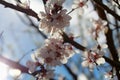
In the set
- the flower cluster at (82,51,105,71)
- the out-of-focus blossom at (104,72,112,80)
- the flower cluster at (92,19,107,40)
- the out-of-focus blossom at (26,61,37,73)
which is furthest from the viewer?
the flower cluster at (92,19,107,40)

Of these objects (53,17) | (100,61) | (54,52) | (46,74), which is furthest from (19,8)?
(100,61)

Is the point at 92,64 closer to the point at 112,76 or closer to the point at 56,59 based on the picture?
the point at 112,76

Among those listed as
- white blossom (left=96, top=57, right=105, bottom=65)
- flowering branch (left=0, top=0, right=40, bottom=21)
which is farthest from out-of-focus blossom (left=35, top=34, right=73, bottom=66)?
white blossom (left=96, top=57, right=105, bottom=65)

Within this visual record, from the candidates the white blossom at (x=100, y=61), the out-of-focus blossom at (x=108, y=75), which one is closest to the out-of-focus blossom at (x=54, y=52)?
the white blossom at (x=100, y=61)

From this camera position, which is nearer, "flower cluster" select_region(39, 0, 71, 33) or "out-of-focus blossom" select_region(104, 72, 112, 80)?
"flower cluster" select_region(39, 0, 71, 33)

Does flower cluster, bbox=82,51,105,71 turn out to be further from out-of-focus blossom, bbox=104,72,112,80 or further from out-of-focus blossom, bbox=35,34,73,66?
out-of-focus blossom, bbox=35,34,73,66

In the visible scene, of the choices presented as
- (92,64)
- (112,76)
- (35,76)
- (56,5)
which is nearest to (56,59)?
(35,76)

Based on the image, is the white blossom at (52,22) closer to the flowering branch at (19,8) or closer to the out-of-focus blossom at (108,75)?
the flowering branch at (19,8)

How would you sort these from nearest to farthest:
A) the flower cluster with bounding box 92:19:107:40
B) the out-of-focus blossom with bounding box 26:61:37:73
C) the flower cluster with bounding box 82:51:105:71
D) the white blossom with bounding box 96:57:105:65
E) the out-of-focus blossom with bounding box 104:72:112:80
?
the out-of-focus blossom with bounding box 26:61:37:73, the white blossom with bounding box 96:57:105:65, the flower cluster with bounding box 82:51:105:71, the out-of-focus blossom with bounding box 104:72:112:80, the flower cluster with bounding box 92:19:107:40
